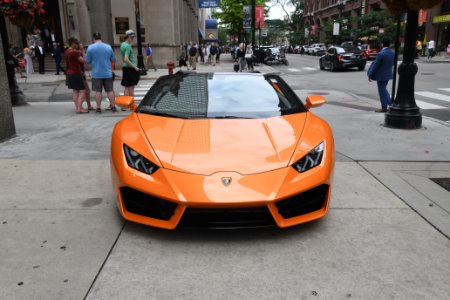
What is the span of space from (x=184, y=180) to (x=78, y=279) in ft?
3.33

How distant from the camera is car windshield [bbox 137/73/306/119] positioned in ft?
14.4

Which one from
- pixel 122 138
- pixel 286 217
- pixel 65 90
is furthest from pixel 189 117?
pixel 65 90

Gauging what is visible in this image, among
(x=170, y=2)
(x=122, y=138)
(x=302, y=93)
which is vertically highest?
(x=170, y=2)

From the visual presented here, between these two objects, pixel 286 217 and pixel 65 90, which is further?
pixel 65 90

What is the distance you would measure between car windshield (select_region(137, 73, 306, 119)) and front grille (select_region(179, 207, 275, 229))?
1.28 m

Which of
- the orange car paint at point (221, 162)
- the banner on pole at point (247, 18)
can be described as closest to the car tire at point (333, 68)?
the banner on pole at point (247, 18)

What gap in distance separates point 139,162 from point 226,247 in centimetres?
99

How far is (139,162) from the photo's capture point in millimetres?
3512

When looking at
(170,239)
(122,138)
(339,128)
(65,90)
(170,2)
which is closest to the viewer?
→ (170,239)

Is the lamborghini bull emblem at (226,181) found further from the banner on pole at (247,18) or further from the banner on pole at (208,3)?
the banner on pole at (208,3)

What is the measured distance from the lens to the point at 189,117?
420 centimetres

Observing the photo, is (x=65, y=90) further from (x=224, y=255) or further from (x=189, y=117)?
(x=224, y=255)

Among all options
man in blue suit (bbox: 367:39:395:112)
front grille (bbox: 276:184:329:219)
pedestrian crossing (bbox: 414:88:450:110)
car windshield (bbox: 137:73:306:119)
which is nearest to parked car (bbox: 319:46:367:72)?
pedestrian crossing (bbox: 414:88:450:110)

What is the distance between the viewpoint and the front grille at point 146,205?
10.8ft
